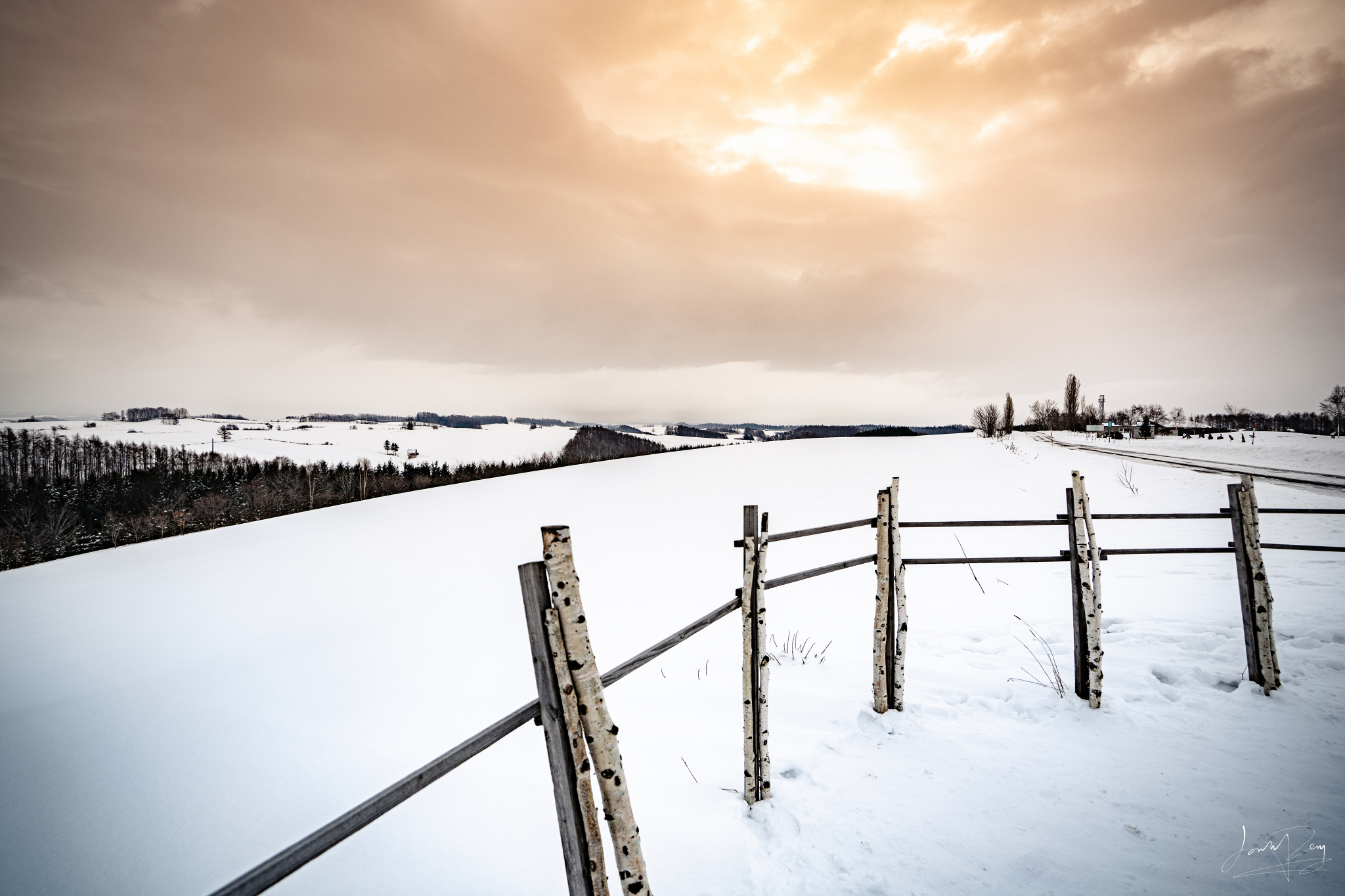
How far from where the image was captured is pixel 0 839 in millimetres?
4250

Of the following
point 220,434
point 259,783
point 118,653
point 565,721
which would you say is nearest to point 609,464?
point 118,653

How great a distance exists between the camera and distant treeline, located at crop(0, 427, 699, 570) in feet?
112

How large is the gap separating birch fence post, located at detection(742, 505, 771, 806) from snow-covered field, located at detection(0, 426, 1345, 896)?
0.25 m

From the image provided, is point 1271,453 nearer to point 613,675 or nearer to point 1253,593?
point 1253,593

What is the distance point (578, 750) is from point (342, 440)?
352 ft

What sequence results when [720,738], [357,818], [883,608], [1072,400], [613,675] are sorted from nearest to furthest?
[357,818], [613,675], [883,608], [720,738], [1072,400]

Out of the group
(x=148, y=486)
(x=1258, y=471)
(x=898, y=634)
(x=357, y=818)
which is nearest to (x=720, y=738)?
(x=898, y=634)

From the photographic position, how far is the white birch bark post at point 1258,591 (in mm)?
4055

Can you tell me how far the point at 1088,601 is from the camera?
398 cm

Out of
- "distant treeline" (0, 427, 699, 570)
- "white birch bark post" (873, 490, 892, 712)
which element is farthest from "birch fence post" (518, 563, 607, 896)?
"distant treeline" (0, 427, 699, 570)

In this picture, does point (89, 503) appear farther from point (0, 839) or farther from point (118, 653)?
point (0, 839)

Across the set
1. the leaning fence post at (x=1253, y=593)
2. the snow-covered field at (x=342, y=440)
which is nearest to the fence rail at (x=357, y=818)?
the leaning fence post at (x=1253, y=593)
